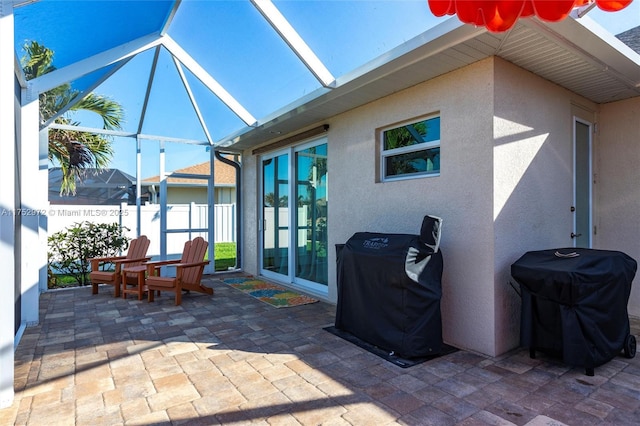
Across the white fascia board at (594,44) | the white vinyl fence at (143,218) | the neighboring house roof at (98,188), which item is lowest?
the white vinyl fence at (143,218)

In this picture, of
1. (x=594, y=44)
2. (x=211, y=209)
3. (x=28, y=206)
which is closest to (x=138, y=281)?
(x=28, y=206)

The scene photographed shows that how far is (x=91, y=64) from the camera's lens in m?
4.52

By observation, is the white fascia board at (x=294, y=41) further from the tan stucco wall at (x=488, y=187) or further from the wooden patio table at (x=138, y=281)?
the wooden patio table at (x=138, y=281)

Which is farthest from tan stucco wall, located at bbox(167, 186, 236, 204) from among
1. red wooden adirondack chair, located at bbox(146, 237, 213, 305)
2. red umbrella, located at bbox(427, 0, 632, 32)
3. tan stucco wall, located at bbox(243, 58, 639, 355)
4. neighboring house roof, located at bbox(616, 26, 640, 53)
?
red umbrella, located at bbox(427, 0, 632, 32)

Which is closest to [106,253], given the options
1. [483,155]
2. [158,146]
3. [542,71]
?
[158,146]

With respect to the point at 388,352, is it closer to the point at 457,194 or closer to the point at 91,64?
the point at 457,194

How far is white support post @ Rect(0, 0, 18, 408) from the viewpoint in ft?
8.11

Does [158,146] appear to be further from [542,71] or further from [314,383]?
[542,71]

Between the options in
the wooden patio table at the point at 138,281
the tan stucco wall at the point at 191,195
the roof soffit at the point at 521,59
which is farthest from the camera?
the tan stucco wall at the point at 191,195

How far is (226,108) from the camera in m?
6.20

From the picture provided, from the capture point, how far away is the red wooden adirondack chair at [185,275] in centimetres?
513

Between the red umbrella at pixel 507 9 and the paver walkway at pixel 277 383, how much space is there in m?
2.20

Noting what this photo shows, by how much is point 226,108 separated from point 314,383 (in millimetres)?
4950

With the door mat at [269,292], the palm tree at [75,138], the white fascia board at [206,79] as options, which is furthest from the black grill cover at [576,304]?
the palm tree at [75,138]
